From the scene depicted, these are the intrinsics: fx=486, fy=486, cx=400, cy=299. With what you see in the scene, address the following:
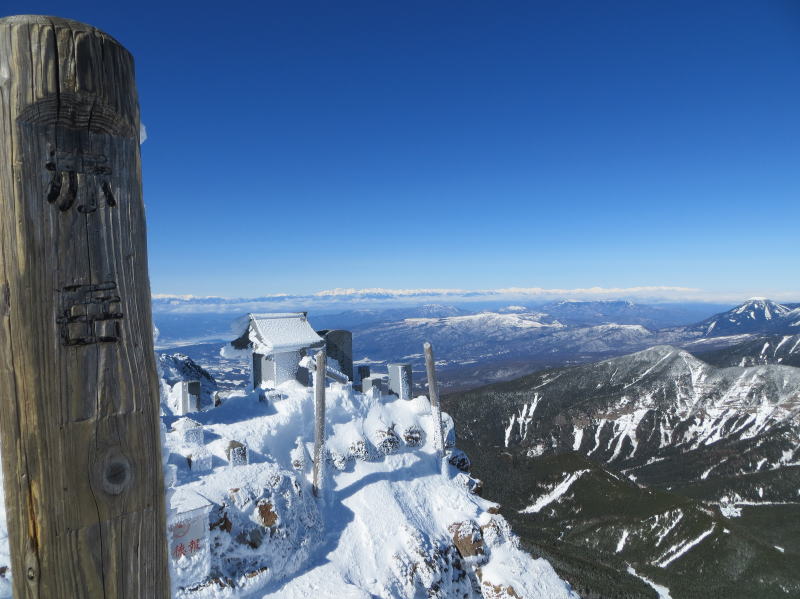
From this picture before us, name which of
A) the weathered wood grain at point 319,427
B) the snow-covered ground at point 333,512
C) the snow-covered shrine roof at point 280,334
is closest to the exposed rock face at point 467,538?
the snow-covered ground at point 333,512

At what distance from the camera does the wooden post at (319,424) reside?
16406 millimetres

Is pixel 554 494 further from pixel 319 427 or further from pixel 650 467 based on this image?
pixel 319 427

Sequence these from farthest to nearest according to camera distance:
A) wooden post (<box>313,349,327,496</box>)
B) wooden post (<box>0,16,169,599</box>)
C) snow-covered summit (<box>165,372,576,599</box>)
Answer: wooden post (<box>313,349,327,496</box>) → snow-covered summit (<box>165,372,576,599</box>) → wooden post (<box>0,16,169,599</box>)

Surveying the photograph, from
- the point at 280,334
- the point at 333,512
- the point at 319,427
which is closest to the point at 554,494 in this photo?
the point at 280,334

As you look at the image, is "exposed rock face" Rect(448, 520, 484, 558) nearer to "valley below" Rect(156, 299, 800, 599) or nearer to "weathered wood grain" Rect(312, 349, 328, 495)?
"valley below" Rect(156, 299, 800, 599)

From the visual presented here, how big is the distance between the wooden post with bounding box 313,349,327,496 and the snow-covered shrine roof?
16.7 ft

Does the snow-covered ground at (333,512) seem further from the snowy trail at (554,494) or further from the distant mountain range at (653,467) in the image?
the snowy trail at (554,494)

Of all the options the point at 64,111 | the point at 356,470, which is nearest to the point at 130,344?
the point at 64,111

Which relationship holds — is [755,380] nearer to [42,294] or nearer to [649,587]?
[649,587]

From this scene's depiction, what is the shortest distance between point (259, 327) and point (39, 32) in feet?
68.9

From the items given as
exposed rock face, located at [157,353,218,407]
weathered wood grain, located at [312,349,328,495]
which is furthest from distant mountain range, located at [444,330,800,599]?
exposed rock face, located at [157,353,218,407]

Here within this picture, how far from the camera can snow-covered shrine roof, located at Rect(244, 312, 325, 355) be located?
21156 millimetres

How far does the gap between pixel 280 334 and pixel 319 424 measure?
6.31 m

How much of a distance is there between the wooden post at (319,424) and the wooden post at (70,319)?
14892 millimetres
